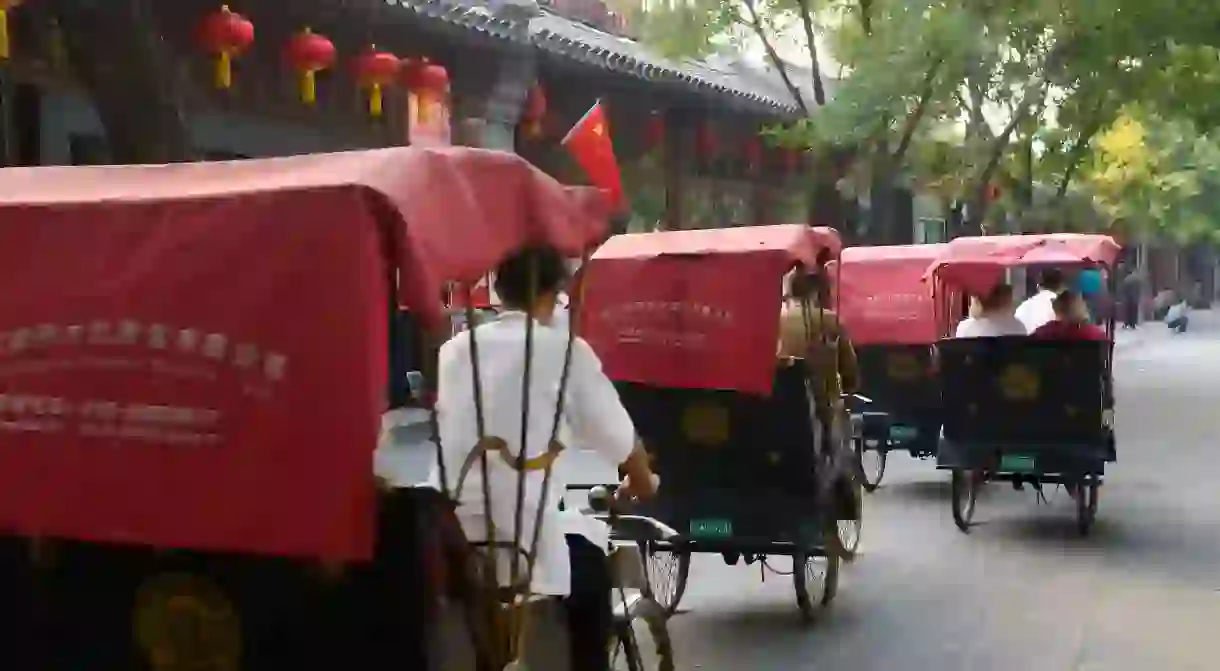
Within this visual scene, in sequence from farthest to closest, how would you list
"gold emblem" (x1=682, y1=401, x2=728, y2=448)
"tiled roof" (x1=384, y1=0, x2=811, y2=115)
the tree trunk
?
"tiled roof" (x1=384, y1=0, x2=811, y2=115) < "gold emblem" (x1=682, y1=401, x2=728, y2=448) < the tree trunk

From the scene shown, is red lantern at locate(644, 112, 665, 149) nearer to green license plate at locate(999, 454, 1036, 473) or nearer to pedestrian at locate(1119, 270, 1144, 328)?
green license plate at locate(999, 454, 1036, 473)

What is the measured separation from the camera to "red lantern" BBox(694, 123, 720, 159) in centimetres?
1656

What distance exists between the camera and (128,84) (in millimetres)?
6512

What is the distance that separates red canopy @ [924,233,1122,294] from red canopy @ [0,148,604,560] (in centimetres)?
669

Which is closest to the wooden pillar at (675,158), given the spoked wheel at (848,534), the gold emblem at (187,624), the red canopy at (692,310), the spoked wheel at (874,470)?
the spoked wheel at (874,470)

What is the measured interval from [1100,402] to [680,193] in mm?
8775

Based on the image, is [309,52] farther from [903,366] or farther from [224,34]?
[903,366]

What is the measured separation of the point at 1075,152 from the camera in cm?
2081

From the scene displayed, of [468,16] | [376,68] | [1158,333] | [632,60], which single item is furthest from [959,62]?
[1158,333]

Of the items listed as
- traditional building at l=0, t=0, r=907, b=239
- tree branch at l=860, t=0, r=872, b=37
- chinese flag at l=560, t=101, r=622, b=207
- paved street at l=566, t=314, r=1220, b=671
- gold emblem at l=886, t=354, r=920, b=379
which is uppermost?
tree branch at l=860, t=0, r=872, b=37

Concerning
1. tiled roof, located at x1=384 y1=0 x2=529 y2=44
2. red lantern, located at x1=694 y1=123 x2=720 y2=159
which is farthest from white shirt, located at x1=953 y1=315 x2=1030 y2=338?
red lantern, located at x1=694 y1=123 x2=720 y2=159

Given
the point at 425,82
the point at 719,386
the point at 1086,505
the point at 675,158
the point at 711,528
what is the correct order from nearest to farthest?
the point at 719,386 → the point at 711,528 → the point at 1086,505 → the point at 425,82 → the point at 675,158

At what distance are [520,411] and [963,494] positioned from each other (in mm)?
6180

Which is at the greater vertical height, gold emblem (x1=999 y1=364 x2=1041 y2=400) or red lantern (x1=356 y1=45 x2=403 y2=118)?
red lantern (x1=356 y1=45 x2=403 y2=118)
